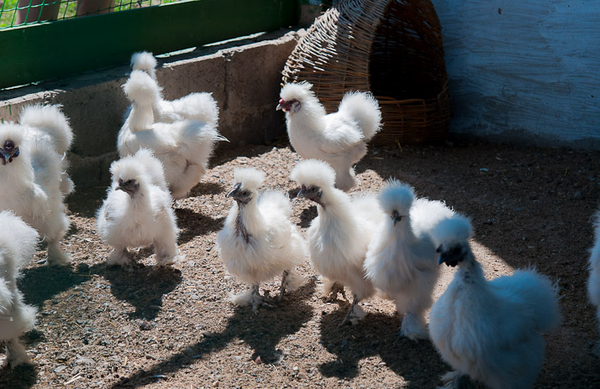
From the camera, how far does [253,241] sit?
425cm

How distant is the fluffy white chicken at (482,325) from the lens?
316cm

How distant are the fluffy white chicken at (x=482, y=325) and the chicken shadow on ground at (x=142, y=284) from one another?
82.8 inches

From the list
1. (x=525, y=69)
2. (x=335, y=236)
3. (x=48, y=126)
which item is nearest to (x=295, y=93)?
(x=335, y=236)

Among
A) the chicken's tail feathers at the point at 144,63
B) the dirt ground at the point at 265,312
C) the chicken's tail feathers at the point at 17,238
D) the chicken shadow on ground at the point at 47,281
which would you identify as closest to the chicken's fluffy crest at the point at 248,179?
the dirt ground at the point at 265,312

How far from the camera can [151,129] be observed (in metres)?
5.71

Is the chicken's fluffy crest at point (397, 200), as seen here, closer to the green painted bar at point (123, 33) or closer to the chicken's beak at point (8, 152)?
the chicken's beak at point (8, 152)

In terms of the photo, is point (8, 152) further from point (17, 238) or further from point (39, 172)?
point (17, 238)

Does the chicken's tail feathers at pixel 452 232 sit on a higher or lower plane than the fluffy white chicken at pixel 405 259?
higher

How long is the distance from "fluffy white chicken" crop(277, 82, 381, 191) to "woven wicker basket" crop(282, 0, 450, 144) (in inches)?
32.0

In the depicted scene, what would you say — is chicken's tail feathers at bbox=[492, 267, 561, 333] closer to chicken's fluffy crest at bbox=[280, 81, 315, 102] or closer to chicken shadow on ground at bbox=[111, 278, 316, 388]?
chicken shadow on ground at bbox=[111, 278, 316, 388]

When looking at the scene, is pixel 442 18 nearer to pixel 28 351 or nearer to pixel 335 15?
pixel 335 15

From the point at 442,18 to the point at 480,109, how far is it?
1.16m

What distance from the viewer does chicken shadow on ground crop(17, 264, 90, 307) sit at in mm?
4523

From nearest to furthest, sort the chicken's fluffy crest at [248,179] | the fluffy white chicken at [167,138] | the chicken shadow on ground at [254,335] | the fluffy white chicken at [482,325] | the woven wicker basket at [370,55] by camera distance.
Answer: the fluffy white chicken at [482,325]
the chicken shadow on ground at [254,335]
the chicken's fluffy crest at [248,179]
the fluffy white chicken at [167,138]
the woven wicker basket at [370,55]
